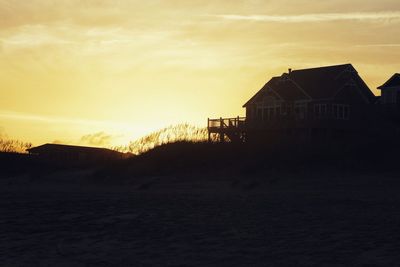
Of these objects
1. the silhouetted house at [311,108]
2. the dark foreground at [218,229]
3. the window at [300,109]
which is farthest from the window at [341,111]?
the dark foreground at [218,229]

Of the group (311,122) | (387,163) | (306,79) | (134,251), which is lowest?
(134,251)

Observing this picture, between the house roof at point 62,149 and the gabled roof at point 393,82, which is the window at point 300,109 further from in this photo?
the house roof at point 62,149

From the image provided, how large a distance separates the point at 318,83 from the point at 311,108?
3.12 metres

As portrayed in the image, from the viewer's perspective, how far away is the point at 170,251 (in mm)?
16688

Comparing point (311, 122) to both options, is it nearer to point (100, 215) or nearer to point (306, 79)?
point (306, 79)

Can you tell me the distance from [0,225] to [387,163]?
2644 cm

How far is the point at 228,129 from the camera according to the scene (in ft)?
180

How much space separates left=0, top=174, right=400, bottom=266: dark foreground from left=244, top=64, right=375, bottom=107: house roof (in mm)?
22529

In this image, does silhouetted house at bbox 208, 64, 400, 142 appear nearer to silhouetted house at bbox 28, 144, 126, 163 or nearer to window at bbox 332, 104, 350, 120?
window at bbox 332, 104, 350, 120

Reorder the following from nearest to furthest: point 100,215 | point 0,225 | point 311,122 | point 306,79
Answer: point 0,225 → point 100,215 → point 311,122 → point 306,79

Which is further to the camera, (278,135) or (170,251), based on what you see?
(278,135)

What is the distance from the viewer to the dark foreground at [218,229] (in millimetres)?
15422

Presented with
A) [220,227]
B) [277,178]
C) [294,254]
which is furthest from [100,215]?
[277,178]

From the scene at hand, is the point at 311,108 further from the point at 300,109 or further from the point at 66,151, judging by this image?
the point at 66,151
